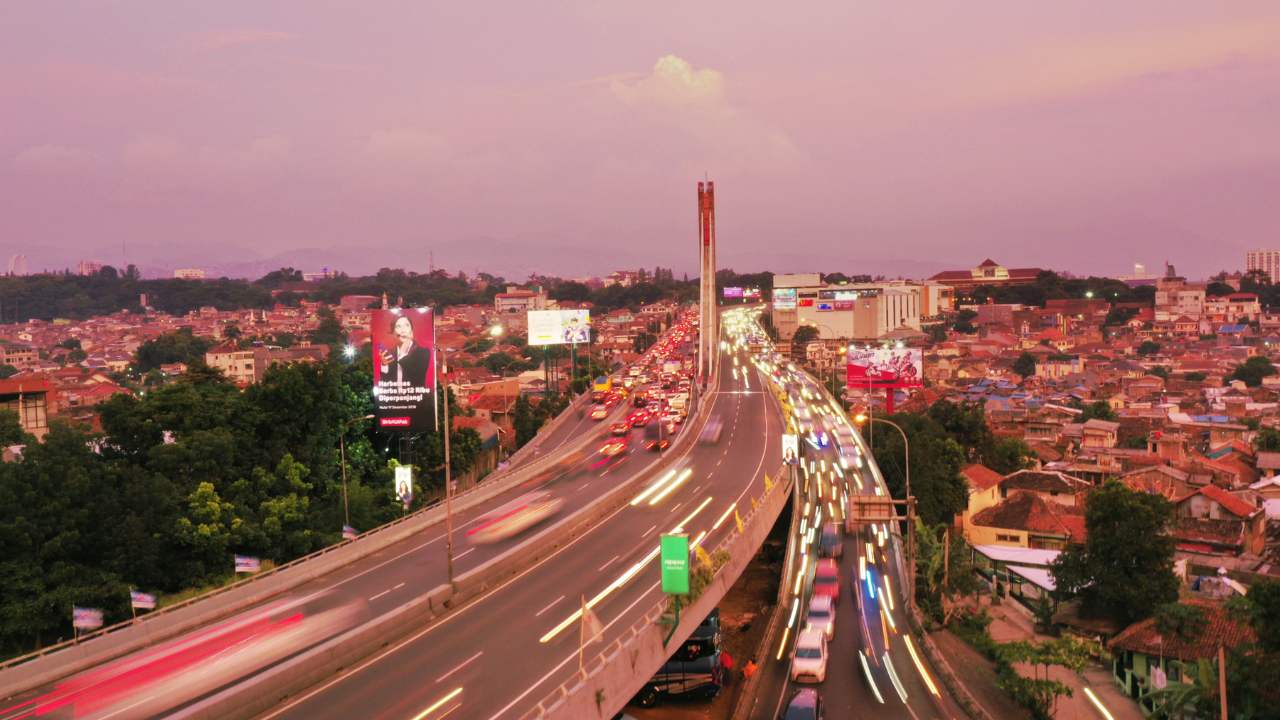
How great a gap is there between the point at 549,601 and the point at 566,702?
622 cm

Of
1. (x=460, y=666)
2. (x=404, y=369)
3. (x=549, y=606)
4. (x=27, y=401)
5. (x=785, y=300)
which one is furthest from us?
(x=785, y=300)

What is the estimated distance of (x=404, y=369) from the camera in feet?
106

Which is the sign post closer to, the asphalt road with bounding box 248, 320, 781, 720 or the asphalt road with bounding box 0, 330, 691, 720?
the asphalt road with bounding box 248, 320, 781, 720

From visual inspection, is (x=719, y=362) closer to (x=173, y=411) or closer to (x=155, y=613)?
(x=173, y=411)

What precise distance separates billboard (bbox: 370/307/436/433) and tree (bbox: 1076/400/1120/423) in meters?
53.9

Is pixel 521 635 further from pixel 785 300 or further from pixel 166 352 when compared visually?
pixel 785 300

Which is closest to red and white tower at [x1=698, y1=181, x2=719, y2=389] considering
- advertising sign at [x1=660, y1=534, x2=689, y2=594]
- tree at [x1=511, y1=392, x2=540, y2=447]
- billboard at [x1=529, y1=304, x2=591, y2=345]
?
billboard at [x1=529, y1=304, x2=591, y2=345]

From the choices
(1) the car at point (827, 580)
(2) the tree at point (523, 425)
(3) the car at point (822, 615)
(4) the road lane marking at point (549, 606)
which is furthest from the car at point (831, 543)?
(2) the tree at point (523, 425)

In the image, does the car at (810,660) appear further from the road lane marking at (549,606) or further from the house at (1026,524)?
the house at (1026,524)

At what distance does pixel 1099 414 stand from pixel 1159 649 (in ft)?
164

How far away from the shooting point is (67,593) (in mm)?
24125

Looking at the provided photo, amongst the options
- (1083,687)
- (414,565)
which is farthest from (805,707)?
(1083,687)

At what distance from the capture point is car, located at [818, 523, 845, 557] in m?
29.8

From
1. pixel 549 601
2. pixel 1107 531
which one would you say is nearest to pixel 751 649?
pixel 549 601
